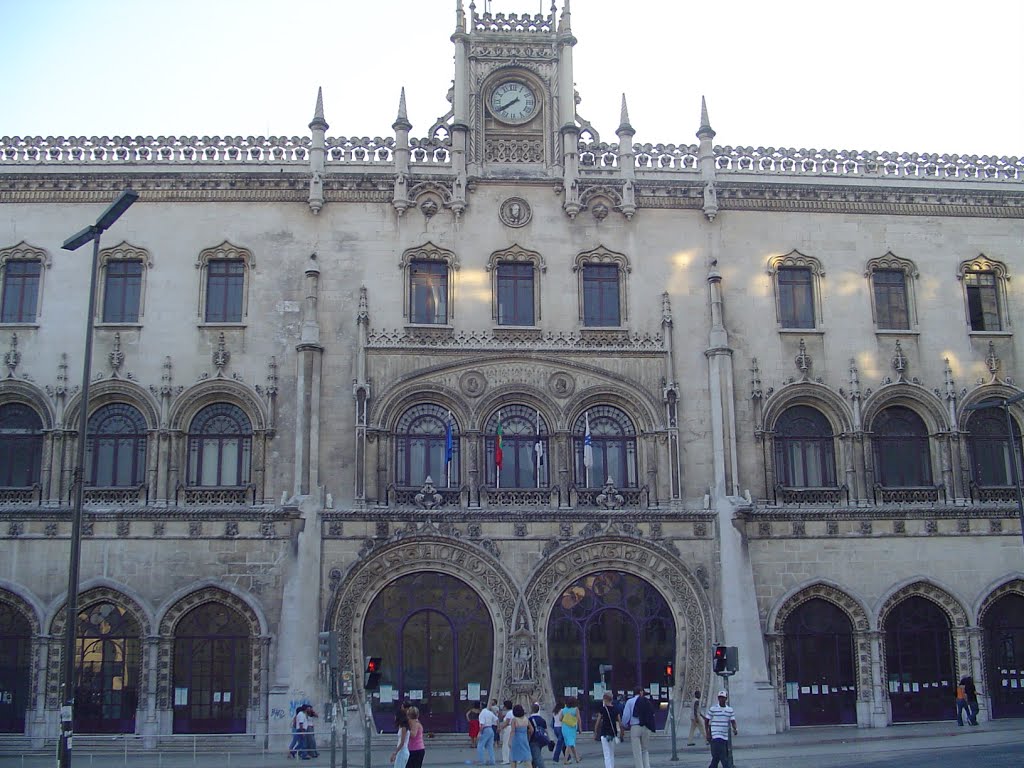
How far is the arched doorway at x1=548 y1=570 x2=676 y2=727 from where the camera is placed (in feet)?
109

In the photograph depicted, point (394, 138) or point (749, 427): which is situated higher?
point (394, 138)

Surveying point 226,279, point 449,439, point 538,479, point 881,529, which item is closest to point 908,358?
point 881,529

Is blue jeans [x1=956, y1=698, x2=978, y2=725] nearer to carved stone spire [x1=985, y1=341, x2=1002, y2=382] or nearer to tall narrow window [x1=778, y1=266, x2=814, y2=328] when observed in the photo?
carved stone spire [x1=985, y1=341, x2=1002, y2=382]

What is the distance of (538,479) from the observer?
34.3 meters

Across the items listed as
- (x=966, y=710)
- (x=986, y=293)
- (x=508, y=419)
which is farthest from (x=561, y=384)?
(x=966, y=710)

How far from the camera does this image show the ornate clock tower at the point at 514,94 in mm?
36562

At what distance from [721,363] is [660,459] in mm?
3506

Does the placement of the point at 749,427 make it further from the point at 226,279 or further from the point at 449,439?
the point at 226,279

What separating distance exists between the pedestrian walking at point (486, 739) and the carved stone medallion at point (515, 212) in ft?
50.5

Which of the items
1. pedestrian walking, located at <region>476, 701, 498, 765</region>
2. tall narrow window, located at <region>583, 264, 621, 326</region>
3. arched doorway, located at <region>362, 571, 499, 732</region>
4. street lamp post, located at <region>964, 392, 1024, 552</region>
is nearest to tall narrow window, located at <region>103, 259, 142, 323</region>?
arched doorway, located at <region>362, 571, 499, 732</region>

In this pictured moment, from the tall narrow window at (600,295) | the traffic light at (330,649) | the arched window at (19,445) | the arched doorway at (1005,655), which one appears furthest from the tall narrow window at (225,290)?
the arched doorway at (1005,655)

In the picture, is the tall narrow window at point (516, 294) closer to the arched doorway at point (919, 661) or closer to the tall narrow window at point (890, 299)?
the tall narrow window at point (890, 299)

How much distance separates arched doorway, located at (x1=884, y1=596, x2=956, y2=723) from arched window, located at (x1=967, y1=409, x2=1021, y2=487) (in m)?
4.63

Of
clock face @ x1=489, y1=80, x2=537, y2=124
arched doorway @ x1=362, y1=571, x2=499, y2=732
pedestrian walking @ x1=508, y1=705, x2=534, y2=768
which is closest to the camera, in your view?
pedestrian walking @ x1=508, y1=705, x2=534, y2=768
